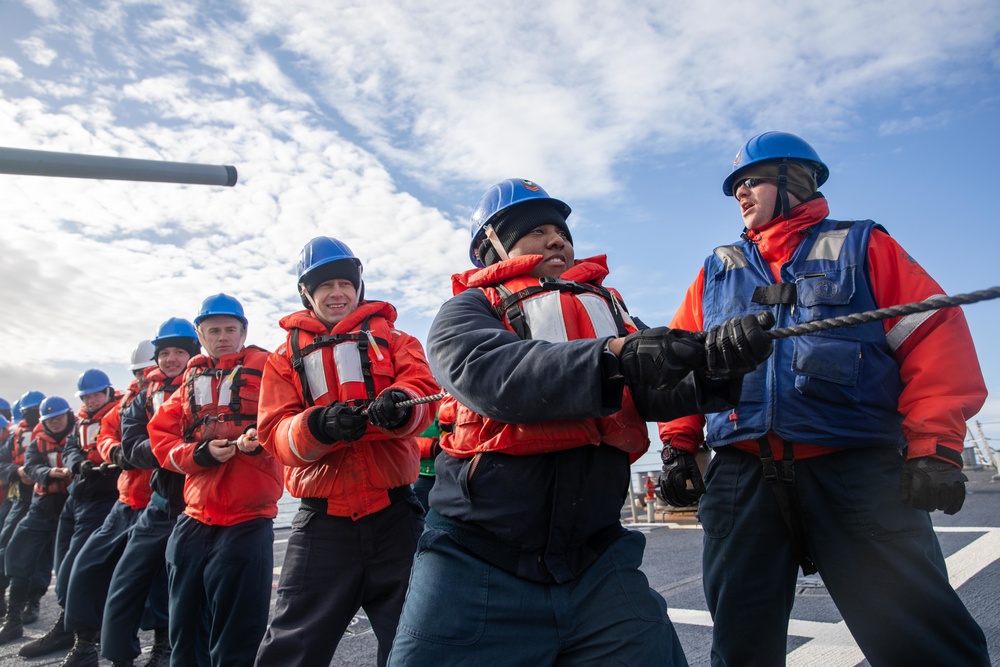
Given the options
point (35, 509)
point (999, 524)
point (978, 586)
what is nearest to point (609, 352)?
point (978, 586)

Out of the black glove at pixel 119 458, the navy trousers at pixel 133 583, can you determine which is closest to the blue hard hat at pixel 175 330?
the black glove at pixel 119 458

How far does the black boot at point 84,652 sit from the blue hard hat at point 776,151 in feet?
18.4

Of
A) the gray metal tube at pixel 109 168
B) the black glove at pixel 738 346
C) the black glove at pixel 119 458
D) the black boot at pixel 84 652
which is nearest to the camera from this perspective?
the black glove at pixel 738 346

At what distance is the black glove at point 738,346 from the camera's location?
4.90 feet

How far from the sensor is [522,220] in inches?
92.7

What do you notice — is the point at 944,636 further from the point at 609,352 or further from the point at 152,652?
the point at 152,652

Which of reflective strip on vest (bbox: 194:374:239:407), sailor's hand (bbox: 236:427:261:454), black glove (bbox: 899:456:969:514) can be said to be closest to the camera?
black glove (bbox: 899:456:969:514)

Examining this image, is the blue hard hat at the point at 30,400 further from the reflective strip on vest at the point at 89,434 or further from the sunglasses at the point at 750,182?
the sunglasses at the point at 750,182

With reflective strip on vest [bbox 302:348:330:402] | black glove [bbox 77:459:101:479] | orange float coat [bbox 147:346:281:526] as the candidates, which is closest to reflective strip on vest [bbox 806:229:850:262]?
reflective strip on vest [bbox 302:348:330:402]

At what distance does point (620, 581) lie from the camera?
6.27 feet

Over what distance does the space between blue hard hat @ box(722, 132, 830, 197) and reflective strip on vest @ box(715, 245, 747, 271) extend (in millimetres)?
330

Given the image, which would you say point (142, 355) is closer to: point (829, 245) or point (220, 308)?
point (220, 308)

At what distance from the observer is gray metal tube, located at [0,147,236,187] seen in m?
3.44

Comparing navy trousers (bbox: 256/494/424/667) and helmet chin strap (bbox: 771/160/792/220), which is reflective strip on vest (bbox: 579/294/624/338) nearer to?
helmet chin strap (bbox: 771/160/792/220)
